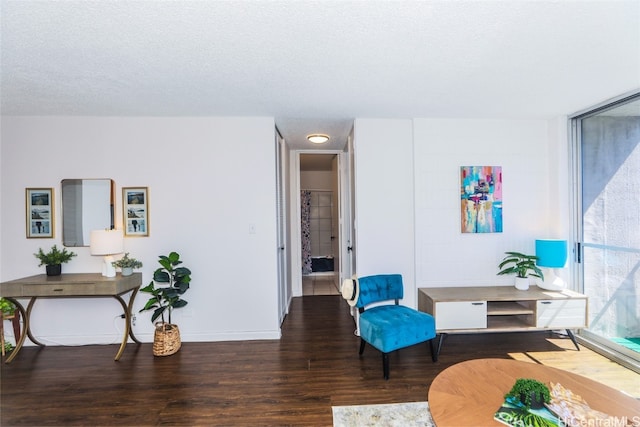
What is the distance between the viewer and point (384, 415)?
201 cm

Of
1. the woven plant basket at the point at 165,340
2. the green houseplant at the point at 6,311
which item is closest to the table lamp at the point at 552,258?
the woven plant basket at the point at 165,340

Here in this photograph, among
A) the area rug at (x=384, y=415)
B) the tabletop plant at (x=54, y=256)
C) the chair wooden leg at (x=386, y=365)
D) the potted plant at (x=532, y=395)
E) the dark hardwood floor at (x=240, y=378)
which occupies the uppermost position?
the tabletop plant at (x=54, y=256)

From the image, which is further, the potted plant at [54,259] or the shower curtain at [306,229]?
the shower curtain at [306,229]

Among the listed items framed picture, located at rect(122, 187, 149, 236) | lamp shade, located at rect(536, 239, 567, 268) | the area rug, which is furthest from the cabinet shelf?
framed picture, located at rect(122, 187, 149, 236)

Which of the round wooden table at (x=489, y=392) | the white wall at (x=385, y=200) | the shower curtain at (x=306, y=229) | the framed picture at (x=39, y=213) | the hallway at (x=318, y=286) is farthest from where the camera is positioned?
the shower curtain at (x=306, y=229)

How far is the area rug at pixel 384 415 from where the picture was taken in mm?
1930

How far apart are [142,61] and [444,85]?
93.7 inches

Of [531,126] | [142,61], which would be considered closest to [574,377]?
A: [531,126]

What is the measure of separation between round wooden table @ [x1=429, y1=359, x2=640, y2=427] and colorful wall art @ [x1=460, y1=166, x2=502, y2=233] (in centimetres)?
191

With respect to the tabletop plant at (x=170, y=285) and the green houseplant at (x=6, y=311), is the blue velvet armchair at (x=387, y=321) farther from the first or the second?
the green houseplant at (x=6, y=311)

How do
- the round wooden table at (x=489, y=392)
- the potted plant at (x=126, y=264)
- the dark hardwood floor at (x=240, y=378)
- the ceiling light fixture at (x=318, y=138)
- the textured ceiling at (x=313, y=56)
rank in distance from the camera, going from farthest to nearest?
the ceiling light fixture at (x=318, y=138)
the potted plant at (x=126, y=264)
the dark hardwood floor at (x=240, y=378)
the textured ceiling at (x=313, y=56)
the round wooden table at (x=489, y=392)

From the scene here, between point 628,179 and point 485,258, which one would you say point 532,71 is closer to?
point 628,179

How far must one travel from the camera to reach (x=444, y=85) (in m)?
2.50

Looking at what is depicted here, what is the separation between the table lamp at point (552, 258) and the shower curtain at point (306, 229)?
4.56 m
